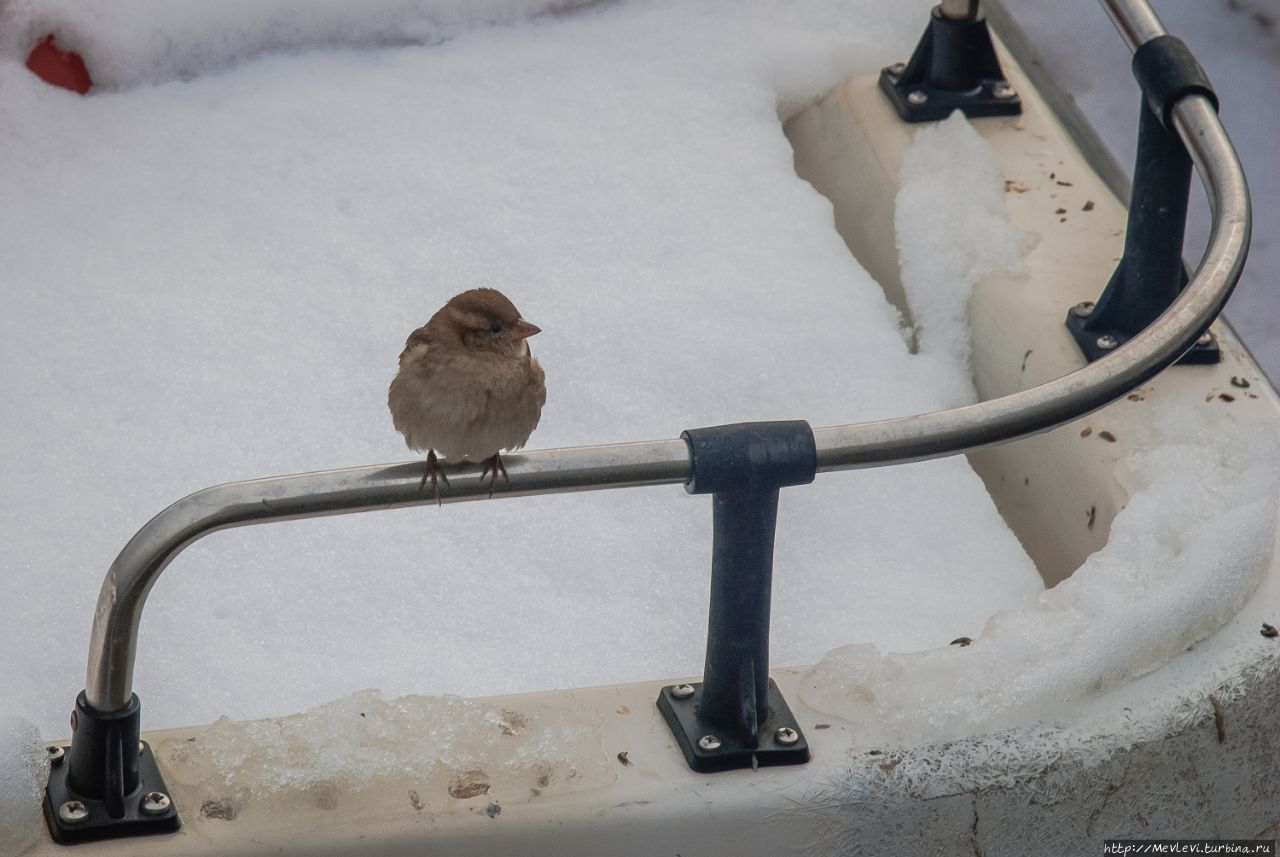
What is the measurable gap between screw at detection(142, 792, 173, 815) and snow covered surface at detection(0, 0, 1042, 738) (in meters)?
0.42

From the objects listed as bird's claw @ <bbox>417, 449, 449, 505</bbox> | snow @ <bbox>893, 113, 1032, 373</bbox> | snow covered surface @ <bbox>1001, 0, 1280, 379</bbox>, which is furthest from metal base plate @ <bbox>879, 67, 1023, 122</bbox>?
bird's claw @ <bbox>417, 449, 449, 505</bbox>

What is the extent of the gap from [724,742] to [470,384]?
348 millimetres

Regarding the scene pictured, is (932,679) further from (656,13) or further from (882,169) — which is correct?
(656,13)

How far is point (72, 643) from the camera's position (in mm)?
1653

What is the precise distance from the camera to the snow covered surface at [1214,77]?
9.99ft

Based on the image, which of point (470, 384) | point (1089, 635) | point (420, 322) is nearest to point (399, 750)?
point (470, 384)

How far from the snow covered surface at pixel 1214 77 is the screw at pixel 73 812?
94.5 inches

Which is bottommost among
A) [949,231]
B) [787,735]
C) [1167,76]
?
[787,735]

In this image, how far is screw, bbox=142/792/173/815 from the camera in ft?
3.73

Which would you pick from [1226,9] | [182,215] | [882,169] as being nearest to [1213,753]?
[882,169]

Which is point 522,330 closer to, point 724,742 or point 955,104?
point 724,742

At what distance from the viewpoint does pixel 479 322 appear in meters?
1.31

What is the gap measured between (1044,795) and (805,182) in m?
1.21

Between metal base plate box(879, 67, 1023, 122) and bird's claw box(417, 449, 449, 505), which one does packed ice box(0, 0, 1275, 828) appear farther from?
bird's claw box(417, 449, 449, 505)
